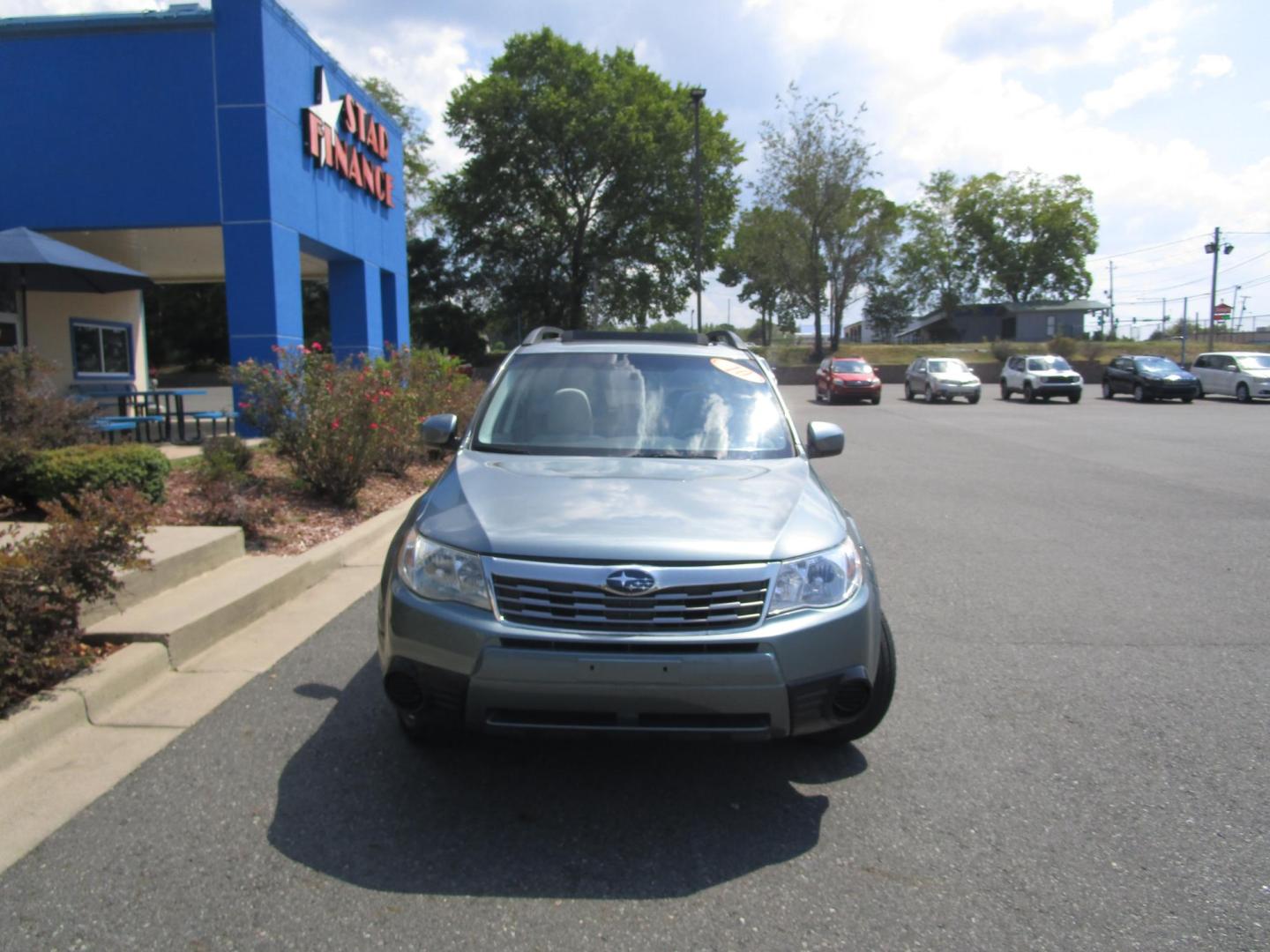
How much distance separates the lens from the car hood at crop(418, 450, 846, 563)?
324cm

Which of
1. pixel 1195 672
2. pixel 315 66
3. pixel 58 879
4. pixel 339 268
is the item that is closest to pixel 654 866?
pixel 58 879

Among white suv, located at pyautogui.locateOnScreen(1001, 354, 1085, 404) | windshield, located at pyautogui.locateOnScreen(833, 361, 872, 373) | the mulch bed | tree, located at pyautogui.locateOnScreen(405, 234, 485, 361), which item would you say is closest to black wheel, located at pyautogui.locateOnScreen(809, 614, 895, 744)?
the mulch bed

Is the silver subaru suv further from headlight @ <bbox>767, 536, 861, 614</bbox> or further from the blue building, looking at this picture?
the blue building

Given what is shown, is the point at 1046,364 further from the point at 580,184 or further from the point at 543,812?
the point at 543,812

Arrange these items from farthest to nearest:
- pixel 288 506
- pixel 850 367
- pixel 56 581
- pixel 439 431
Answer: pixel 850 367
pixel 288 506
pixel 439 431
pixel 56 581

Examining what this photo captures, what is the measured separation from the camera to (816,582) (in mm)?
3322

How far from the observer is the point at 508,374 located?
199 inches

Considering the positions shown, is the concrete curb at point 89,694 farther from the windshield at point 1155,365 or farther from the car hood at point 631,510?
the windshield at point 1155,365

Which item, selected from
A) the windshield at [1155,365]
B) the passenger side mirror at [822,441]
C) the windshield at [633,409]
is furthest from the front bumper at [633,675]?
the windshield at [1155,365]

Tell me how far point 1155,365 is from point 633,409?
110 feet

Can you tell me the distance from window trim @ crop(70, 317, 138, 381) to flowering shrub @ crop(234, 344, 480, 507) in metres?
8.22

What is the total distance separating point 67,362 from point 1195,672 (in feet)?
56.8

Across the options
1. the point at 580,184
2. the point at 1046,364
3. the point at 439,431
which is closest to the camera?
the point at 439,431

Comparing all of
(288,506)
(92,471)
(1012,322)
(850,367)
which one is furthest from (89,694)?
(1012,322)
